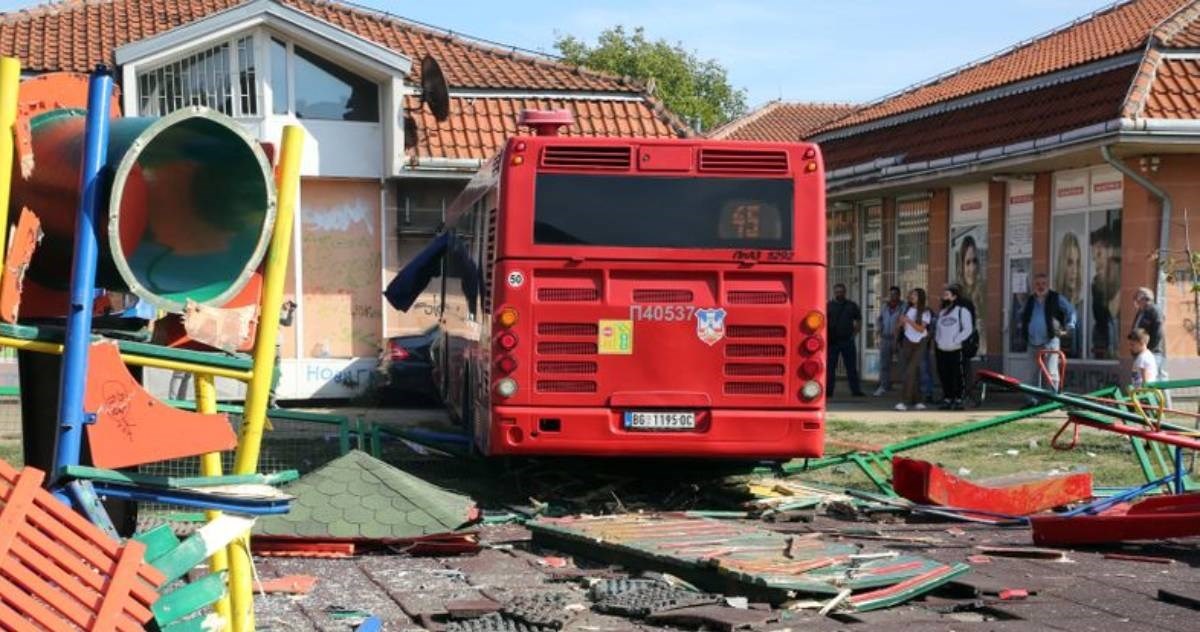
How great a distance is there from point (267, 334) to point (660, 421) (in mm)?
8450

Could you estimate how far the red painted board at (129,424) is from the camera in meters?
5.07

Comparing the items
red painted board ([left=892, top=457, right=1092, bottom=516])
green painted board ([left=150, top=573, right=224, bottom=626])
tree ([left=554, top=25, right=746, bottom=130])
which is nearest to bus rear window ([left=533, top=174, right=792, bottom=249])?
red painted board ([left=892, top=457, right=1092, bottom=516])

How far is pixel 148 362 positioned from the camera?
525 cm

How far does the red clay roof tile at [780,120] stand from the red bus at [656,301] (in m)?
49.1

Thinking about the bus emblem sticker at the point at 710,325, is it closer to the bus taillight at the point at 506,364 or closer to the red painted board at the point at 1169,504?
the bus taillight at the point at 506,364

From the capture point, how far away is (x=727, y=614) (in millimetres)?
8547

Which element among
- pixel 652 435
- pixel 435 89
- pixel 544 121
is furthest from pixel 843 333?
pixel 652 435

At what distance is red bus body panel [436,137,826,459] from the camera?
13750 mm

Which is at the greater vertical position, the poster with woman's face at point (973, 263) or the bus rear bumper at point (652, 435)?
the poster with woman's face at point (973, 263)

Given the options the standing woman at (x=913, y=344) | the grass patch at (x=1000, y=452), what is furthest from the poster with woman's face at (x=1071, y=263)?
the grass patch at (x=1000, y=452)

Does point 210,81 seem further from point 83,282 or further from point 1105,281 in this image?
point 83,282

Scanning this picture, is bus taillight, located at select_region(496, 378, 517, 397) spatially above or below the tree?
below

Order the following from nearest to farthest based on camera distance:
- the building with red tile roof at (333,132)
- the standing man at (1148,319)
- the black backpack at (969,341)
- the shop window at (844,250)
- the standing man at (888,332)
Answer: the standing man at (1148,319) < the black backpack at (969,341) < the building with red tile roof at (333,132) < the standing man at (888,332) < the shop window at (844,250)

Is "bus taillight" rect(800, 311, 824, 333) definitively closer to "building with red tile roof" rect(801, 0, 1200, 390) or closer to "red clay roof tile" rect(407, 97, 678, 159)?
"building with red tile roof" rect(801, 0, 1200, 390)
